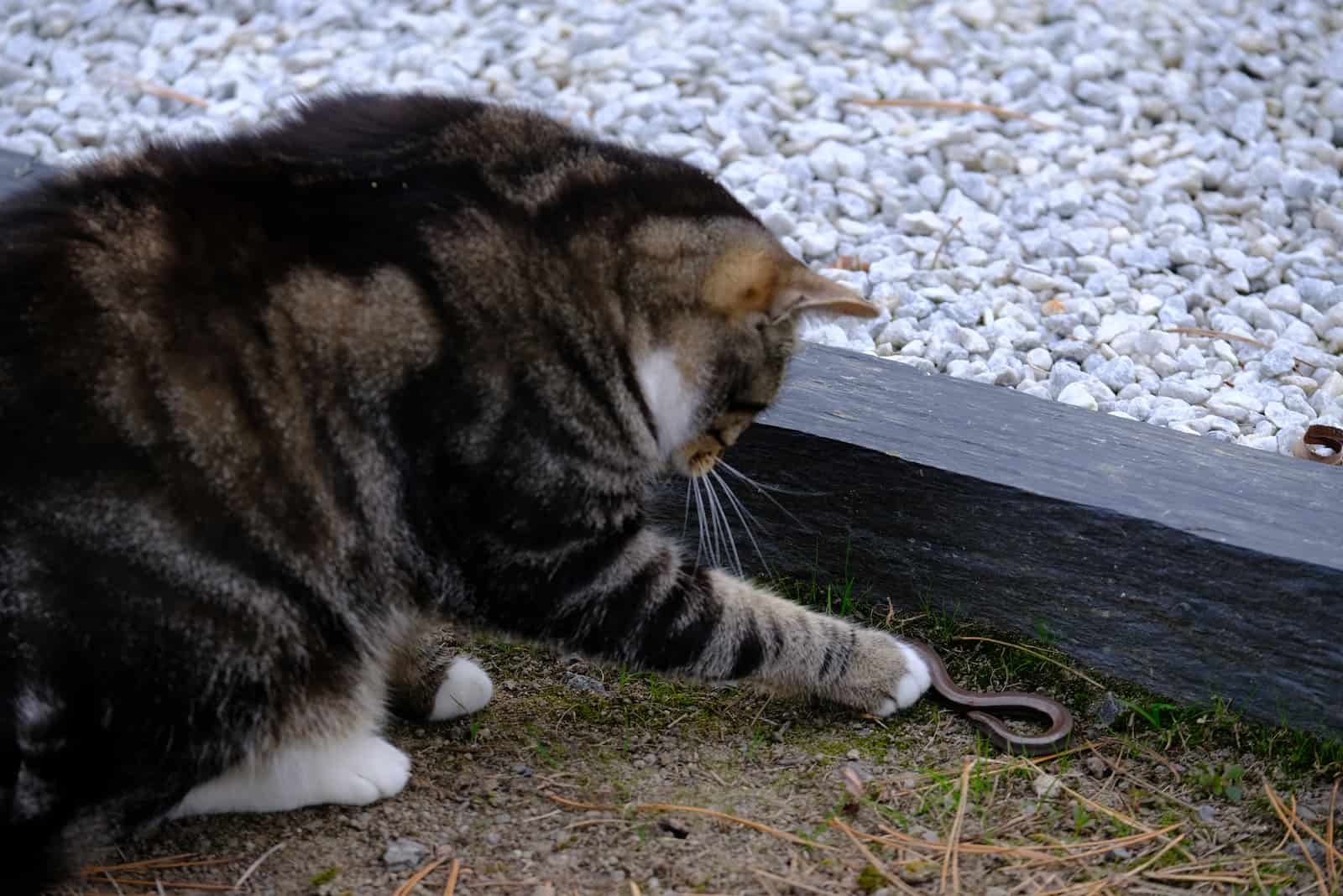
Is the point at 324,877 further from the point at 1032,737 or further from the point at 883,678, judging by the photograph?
the point at 1032,737

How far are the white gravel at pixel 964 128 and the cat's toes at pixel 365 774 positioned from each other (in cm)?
159

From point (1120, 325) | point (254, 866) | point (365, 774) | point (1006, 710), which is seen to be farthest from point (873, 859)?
point (1120, 325)

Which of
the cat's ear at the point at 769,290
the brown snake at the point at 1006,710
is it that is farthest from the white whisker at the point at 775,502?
the cat's ear at the point at 769,290

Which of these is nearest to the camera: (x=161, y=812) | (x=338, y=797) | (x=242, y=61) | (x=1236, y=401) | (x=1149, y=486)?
(x=161, y=812)

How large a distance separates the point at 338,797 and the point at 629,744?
53 centimetres

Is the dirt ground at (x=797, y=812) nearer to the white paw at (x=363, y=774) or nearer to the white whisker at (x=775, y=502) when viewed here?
the white paw at (x=363, y=774)

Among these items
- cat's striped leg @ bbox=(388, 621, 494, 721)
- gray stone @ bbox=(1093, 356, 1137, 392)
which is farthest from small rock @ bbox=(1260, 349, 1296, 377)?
cat's striped leg @ bbox=(388, 621, 494, 721)

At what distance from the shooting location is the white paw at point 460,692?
2.52m

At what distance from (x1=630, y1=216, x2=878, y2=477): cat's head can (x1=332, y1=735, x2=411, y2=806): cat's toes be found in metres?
0.70

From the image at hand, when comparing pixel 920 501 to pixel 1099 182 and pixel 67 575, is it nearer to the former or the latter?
pixel 67 575

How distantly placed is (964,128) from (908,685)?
2.27 m

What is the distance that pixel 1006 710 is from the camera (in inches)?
98.9

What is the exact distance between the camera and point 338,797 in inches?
89.3

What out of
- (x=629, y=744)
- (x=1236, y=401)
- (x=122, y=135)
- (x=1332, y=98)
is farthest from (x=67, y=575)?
(x=1332, y=98)
